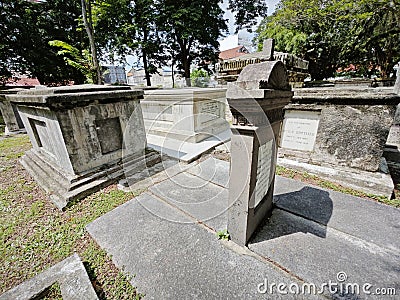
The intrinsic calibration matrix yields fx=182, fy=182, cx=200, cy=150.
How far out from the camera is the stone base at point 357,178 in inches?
114

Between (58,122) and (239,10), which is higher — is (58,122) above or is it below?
below

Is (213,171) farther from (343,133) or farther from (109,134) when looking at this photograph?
(343,133)

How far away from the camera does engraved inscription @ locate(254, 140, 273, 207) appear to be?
1.90 m

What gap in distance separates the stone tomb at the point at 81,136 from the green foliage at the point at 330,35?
922 cm

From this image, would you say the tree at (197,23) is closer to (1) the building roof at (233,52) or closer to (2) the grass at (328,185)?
(2) the grass at (328,185)

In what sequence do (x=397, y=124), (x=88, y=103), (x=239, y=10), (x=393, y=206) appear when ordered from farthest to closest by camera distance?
(x=239, y=10) < (x=397, y=124) < (x=88, y=103) < (x=393, y=206)

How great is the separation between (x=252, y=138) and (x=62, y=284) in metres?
2.19

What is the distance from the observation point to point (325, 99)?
11.2ft

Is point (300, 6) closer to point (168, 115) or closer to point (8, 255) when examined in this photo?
point (168, 115)

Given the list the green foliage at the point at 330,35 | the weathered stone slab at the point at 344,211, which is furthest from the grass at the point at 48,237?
the green foliage at the point at 330,35

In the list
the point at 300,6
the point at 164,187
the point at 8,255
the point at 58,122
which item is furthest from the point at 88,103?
the point at 300,6

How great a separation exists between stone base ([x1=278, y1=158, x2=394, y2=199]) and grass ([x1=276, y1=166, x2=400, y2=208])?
0.08 meters

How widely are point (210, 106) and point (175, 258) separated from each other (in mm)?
4917

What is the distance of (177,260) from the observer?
1915mm
